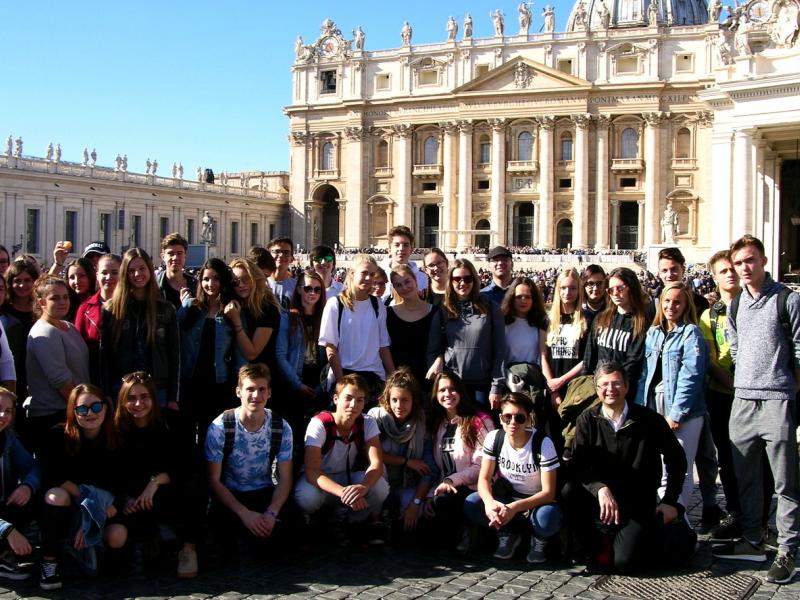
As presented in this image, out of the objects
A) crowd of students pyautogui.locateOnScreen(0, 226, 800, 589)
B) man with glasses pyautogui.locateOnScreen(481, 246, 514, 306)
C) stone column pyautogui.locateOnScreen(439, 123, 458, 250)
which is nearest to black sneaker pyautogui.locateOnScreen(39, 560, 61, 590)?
crowd of students pyautogui.locateOnScreen(0, 226, 800, 589)

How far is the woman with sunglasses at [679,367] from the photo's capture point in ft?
21.3

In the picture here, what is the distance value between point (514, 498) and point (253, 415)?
1.97 meters

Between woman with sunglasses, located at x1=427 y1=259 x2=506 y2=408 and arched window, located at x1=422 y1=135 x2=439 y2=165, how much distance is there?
4736 centimetres

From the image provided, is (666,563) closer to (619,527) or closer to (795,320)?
(619,527)

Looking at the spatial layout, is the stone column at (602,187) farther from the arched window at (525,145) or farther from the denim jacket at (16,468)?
the denim jacket at (16,468)

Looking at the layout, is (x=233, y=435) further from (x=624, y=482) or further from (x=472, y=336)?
(x=624, y=482)

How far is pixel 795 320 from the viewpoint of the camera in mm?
5715

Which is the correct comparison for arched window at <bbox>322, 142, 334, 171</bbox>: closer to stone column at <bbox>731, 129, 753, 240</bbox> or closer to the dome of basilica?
the dome of basilica

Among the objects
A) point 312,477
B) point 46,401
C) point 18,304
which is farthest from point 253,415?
point 18,304

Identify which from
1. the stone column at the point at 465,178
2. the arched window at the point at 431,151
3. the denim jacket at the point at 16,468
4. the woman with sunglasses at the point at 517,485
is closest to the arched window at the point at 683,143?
the stone column at the point at 465,178

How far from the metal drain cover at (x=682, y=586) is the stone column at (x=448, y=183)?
154 ft

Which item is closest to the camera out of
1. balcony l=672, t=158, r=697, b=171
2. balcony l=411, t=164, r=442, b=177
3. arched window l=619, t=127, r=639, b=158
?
balcony l=672, t=158, r=697, b=171

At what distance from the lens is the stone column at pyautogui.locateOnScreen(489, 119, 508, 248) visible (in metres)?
51.5

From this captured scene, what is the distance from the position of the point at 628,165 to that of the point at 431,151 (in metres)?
12.1
